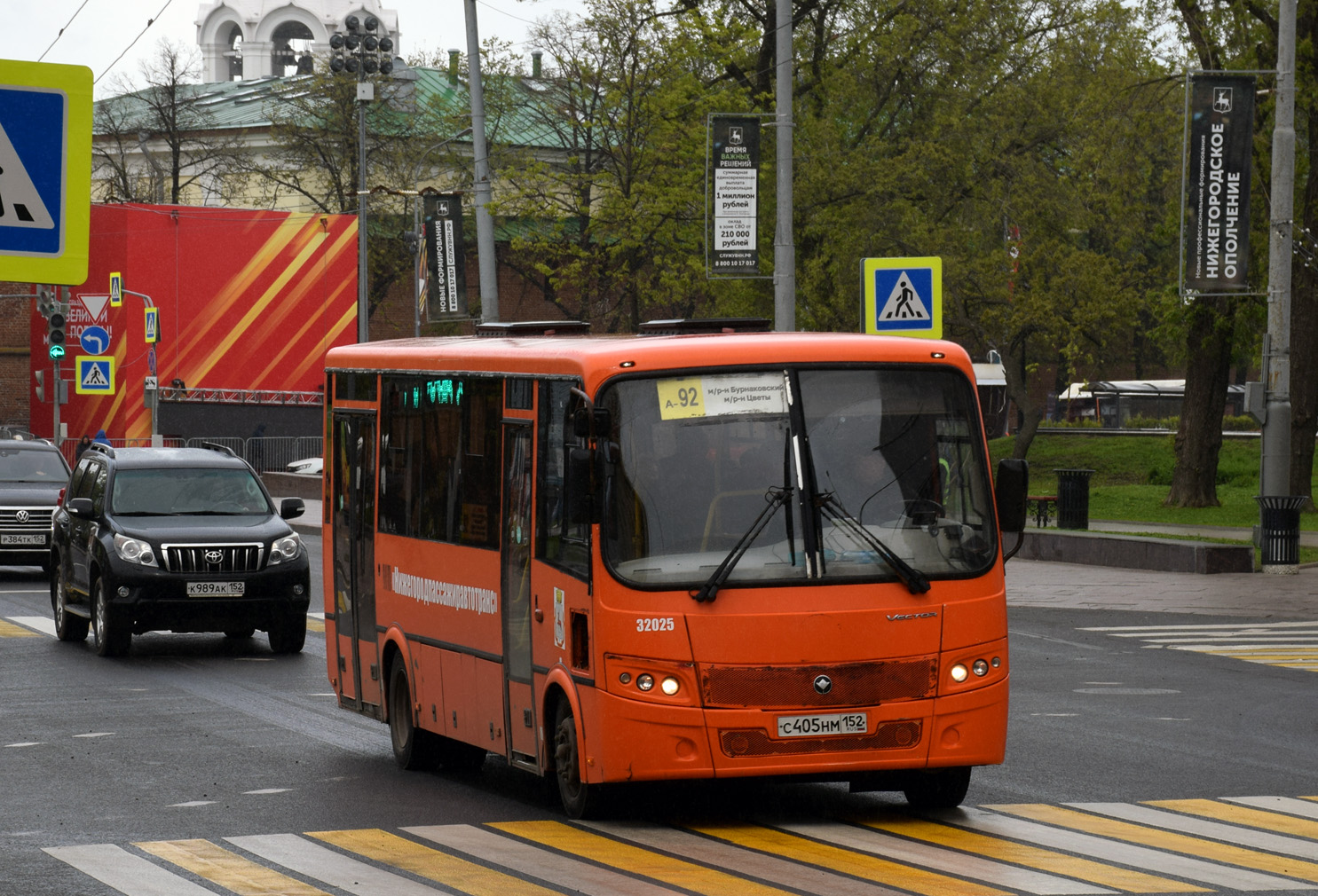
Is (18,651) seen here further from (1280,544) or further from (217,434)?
(217,434)

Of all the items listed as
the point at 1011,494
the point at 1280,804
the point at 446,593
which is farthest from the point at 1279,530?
the point at 1011,494

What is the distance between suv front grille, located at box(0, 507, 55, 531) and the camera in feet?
91.8

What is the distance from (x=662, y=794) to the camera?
1070 centimetres

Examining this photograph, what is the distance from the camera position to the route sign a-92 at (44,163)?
318 inches

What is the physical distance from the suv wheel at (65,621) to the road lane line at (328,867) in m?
10.9

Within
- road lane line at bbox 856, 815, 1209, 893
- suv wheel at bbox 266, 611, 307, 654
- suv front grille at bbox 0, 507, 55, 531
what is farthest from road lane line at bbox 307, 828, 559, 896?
suv front grille at bbox 0, 507, 55, 531

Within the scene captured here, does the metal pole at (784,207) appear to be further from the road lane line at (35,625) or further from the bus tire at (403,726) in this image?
the bus tire at (403,726)

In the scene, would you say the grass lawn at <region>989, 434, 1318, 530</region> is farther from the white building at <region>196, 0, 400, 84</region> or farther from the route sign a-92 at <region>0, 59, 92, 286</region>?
the white building at <region>196, 0, 400, 84</region>

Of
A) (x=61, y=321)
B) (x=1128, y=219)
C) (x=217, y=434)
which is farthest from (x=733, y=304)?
(x=217, y=434)

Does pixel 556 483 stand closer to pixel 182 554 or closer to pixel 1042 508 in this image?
pixel 182 554

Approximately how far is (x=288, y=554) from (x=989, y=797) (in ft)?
30.8

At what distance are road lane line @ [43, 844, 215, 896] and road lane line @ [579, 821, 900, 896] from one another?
2023mm

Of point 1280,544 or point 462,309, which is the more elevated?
point 462,309

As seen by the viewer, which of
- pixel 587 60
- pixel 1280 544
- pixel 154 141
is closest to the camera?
pixel 1280 544
